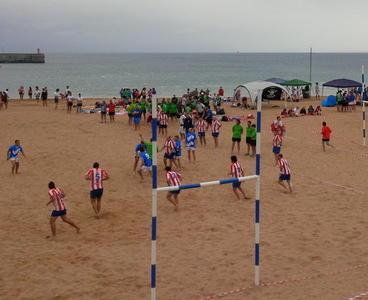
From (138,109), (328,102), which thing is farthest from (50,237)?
(328,102)

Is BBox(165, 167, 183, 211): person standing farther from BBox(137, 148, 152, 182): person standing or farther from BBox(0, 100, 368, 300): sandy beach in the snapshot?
BBox(137, 148, 152, 182): person standing

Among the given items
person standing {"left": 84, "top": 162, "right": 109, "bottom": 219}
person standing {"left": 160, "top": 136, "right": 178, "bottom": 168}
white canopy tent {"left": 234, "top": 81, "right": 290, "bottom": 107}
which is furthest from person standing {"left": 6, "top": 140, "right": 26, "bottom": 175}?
white canopy tent {"left": 234, "top": 81, "right": 290, "bottom": 107}

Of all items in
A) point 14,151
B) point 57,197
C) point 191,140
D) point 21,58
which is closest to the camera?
point 57,197

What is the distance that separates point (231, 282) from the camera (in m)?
7.91

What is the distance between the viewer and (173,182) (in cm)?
1118

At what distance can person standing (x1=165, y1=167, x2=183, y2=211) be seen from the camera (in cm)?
1113

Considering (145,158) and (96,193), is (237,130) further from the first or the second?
(96,193)

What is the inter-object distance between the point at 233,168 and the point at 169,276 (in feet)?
14.7

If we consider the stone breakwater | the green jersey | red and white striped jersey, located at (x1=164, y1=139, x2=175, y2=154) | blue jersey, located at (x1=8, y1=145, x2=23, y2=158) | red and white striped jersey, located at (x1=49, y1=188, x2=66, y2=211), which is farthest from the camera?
the stone breakwater

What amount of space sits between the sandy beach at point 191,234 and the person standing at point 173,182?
0.77 feet

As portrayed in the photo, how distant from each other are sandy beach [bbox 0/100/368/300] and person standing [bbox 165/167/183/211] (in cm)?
23

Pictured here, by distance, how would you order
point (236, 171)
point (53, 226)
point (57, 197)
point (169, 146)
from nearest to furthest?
1. point (57, 197)
2. point (53, 226)
3. point (236, 171)
4. point (169, 146)

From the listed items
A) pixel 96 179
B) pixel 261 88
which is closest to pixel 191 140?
pixel 96 179

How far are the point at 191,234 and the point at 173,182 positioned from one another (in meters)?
1.45
